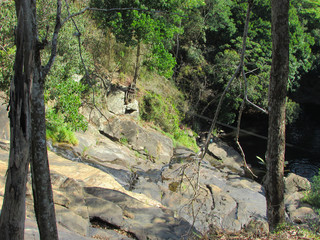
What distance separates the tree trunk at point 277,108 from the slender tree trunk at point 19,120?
358 cm

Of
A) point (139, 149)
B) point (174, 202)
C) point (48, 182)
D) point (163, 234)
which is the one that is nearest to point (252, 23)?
point (139, 149)

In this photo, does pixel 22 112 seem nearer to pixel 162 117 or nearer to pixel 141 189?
pixel 141 189

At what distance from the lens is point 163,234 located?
20.0 ft

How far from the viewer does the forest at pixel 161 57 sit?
10945 millimetres

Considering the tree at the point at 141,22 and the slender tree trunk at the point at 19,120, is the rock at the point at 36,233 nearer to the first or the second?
the slender tree trunk at the point at 19,120

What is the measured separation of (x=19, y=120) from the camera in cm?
250

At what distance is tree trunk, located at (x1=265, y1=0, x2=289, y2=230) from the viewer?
455 cm

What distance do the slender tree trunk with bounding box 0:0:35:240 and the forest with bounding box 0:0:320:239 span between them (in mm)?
6255

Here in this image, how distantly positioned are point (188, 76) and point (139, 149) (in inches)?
A: 336

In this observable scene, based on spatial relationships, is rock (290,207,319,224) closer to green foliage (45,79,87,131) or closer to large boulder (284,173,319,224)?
large boulder (284,173,319,224)

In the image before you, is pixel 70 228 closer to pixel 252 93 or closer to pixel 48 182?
pixel 48 182

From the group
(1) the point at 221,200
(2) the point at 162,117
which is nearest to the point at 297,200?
(1) the point at 221,200

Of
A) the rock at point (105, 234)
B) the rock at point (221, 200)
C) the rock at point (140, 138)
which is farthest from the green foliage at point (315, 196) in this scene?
the rock at point (105, 234)

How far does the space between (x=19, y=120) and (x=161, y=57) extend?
1275cm
